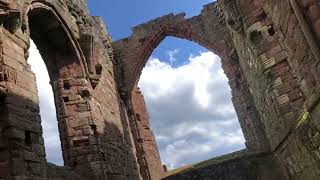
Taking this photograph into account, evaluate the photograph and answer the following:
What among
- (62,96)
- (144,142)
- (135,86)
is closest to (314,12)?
(62,96)

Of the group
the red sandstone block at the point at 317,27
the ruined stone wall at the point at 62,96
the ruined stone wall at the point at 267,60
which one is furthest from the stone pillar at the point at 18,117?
the red sandstone block at the point at 317,27

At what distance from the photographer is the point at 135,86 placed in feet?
48.4

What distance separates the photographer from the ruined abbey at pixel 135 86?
14.1ft

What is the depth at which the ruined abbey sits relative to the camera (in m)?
4.31

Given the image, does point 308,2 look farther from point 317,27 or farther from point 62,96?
point 62,96

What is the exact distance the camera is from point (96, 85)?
31.7ft

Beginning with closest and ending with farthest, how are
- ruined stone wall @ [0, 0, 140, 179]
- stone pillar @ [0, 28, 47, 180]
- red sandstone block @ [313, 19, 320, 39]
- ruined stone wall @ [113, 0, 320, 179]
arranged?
red sandstone block @ [313, 19, 320, 39] < ruined stone wall @ [113, 0, 320, 179] < stone pillar @ [0, 28, 47, 180] < ruined stone wall @ [0, 0, 140, 179]

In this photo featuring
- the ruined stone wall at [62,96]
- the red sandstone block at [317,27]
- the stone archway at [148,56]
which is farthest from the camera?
the stone archway at [148,56]

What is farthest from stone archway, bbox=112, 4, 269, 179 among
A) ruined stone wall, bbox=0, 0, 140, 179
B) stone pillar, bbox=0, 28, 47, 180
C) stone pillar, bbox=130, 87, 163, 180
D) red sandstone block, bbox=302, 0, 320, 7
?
red sandstone block, bbox=302, 0, 320, 7

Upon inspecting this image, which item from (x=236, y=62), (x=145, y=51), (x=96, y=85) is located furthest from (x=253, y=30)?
(x=145, y=51)

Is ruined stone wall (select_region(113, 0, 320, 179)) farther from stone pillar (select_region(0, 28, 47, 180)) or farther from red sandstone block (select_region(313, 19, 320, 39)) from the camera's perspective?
stone pillar (select_region(0, 28, 47, 180))

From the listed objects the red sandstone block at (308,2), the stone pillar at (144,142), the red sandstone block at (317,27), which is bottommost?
the red sandstone block at (317,27)

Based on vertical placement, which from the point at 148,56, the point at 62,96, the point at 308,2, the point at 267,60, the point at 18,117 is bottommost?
the point at 308,2

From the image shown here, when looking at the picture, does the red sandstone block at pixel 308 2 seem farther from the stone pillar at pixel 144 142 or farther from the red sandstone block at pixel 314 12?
the stone pillar at pixel 144 142
